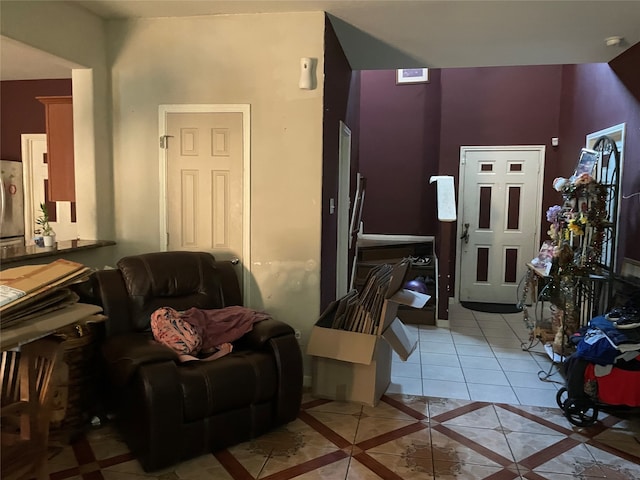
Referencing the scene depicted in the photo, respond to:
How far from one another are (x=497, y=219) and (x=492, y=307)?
112cm

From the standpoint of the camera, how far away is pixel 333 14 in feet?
10.5

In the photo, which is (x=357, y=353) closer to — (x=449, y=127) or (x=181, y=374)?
(x=181, y=374)

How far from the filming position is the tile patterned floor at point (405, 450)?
2336mm

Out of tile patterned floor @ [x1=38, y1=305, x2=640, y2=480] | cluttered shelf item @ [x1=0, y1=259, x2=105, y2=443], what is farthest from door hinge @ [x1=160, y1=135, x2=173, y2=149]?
tile patterned floor @ [x1=38, y1=305, x2=640, y2=480]

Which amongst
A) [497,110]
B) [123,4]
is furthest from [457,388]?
[497,110]

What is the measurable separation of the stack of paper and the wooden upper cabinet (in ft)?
5.61

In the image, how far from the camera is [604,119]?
4332mm

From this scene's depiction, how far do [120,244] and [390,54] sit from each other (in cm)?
262

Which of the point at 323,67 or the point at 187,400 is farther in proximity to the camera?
the point at 323,67

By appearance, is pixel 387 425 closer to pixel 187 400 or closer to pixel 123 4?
pixel 187 400

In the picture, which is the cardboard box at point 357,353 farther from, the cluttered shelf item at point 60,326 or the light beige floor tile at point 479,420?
the cluttered shelf item at point 60,326

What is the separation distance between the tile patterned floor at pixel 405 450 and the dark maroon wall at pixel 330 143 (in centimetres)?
95

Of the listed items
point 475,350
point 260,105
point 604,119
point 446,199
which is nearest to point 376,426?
point 475,350

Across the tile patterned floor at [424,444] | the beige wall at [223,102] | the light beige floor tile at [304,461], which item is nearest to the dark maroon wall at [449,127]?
the tile patterned floor at [424,444]
